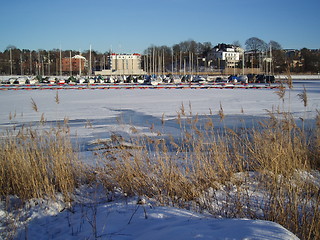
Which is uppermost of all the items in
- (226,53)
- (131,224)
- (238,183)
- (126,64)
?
(226,53)

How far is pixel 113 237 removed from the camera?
3525 mm

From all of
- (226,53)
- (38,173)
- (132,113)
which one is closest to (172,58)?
(226,53)

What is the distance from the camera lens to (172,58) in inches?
3930

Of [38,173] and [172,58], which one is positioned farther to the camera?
[172,58]

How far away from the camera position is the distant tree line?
89.8 meters

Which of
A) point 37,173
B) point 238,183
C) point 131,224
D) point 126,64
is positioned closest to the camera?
point 131,224

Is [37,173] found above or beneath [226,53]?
beneath

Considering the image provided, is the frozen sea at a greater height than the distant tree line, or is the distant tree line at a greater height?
the distant tree line

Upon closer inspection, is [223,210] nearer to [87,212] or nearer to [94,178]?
[87,212]

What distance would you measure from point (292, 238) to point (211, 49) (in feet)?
462

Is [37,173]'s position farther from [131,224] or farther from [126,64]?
[126,64]

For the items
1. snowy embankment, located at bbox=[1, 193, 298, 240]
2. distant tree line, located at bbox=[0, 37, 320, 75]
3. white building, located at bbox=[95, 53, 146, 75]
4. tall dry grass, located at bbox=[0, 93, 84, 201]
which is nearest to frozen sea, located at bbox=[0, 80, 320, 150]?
tall dry grass, located at bbox=[0, 93, 84, 201]

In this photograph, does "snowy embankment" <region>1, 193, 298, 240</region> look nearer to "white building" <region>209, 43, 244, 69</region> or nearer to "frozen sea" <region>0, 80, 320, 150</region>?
"frozen sea" <region>0, 80, 320, 150</region>

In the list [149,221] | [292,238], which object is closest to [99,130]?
[149,221]
